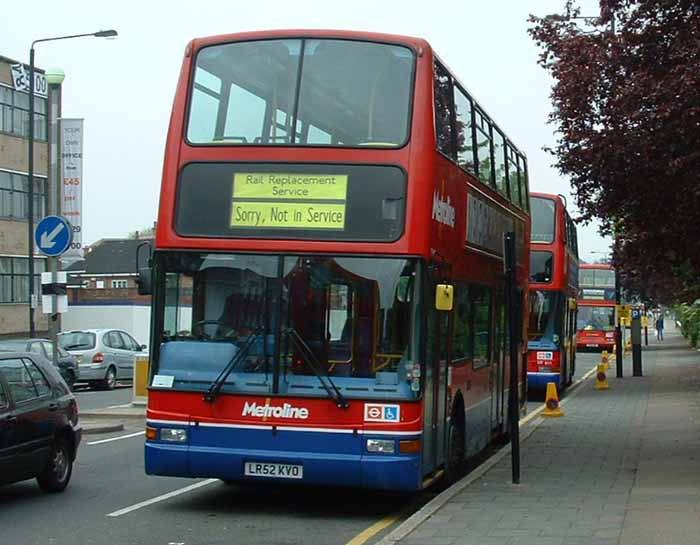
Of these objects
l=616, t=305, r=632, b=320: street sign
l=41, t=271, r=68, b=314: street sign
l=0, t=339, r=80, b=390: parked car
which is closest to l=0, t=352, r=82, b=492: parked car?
l=41, t=271, r=68, b=314: street sign

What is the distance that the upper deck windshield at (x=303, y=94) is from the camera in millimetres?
11023

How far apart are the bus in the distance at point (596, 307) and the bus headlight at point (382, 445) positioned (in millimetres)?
46185

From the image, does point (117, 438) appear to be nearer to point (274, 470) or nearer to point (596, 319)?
point (274, 470)

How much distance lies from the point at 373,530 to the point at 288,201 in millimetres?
2978

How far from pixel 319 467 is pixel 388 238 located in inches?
81.4

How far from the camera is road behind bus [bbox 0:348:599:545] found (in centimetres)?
1009

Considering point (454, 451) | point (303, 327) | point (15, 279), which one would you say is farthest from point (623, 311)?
point (303, 327)

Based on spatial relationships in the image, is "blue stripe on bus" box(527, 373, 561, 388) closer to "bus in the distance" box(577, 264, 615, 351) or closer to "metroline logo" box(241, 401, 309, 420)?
"metroline logo" box(241, 401, 309, 420)

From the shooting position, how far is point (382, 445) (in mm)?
10484

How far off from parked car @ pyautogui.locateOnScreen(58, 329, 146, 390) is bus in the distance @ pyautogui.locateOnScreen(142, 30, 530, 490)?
2184 cm

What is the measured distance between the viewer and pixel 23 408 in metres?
11.7

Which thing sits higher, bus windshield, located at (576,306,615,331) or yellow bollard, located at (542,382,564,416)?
bus windshield, located at (576,306,615,331)

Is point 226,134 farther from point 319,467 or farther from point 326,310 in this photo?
point 319,467

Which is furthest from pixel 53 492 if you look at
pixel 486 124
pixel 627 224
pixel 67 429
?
pixel 627 224
